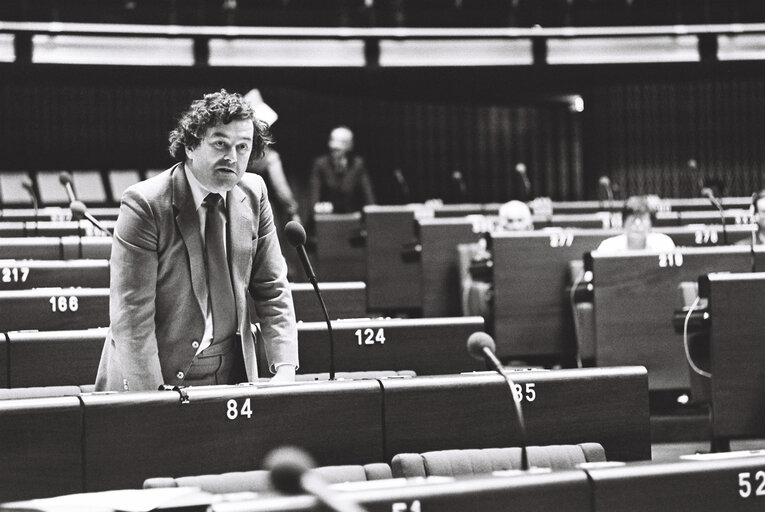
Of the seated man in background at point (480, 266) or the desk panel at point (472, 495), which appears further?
the seated man in background at point (480, 266)

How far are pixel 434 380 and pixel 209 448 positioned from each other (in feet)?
2.02

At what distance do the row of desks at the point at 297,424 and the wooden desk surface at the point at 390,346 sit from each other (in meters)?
1.18

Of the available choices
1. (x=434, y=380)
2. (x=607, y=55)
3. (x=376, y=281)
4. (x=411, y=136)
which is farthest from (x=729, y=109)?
(x=434, y=380)

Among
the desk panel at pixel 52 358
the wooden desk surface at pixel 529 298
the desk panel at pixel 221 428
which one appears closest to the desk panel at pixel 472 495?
the desk panel at pixel 221 428

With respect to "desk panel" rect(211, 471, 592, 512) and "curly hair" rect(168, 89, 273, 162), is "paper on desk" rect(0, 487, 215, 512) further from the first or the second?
"curly hair" rect(168, 89, 273, 162)

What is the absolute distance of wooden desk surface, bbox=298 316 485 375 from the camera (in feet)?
13.1

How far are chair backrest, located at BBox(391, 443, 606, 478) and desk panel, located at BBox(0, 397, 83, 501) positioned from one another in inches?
29.5

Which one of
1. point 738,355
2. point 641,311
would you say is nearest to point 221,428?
point 738,355

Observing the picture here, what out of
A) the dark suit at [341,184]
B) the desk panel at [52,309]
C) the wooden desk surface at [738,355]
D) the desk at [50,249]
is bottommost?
the wooden desk surface at [738,355]

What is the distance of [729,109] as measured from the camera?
13688mm

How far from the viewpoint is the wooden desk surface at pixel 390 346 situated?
400 centimetres

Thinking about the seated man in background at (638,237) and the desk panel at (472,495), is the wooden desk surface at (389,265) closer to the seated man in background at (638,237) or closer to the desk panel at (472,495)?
the seated man in background at (638,237)

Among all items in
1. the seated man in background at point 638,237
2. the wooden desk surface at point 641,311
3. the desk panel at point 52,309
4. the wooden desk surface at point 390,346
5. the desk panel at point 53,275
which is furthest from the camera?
the seated man in background at point 638,237

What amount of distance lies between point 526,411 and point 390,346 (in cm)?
128
